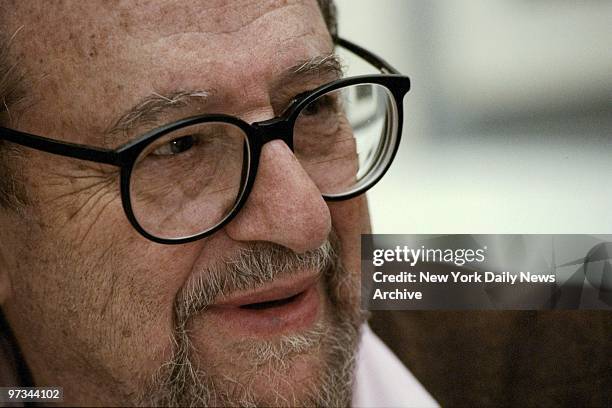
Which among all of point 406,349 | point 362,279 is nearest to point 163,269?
point 362,279

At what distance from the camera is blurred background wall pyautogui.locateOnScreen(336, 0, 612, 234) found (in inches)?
37.9

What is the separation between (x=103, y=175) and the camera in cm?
88

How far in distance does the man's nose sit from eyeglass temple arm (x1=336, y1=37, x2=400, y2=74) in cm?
24

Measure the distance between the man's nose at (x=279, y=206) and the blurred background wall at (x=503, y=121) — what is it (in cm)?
16

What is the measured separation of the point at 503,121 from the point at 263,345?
427 millimetres

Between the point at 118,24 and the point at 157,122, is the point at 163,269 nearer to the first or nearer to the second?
the point at 157,122

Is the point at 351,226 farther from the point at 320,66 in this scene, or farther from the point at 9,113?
the point at 9,113

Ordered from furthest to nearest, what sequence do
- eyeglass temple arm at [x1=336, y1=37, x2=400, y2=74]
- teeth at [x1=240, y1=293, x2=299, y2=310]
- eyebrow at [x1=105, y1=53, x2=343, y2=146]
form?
eyeglass temple arm at [x1=336, y1=37, x2=400, y2=74] < teeth at [x1=240, y1=293, x2=299, y2=310] < eyebrow at [x1=105, y1=53, x2=343, y2=146]

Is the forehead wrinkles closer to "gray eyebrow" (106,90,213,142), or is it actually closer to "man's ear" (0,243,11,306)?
"gray eyebrow" (106,90,213,142)

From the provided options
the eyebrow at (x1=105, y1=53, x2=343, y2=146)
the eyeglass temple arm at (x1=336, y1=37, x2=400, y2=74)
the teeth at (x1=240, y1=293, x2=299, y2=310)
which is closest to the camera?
the eyebrow at (x1=105, y1=53, x2=343, y2=146)

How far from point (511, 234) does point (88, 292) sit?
0.54m

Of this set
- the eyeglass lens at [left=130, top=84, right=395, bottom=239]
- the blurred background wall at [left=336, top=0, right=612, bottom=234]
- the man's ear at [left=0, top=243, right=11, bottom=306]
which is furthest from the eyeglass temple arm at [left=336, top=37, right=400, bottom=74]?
the man's ear at [left=0, top=243, right=11, bottom=306]

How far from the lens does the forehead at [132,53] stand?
843 millimetres

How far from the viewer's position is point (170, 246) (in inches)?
34.8
